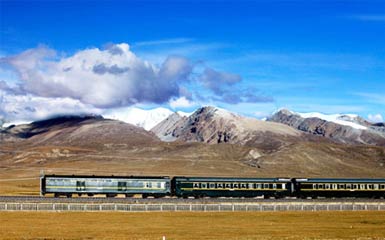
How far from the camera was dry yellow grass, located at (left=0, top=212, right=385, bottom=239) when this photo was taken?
5922cm

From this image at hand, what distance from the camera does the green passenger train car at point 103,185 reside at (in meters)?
107

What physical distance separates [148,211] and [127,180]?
23.6 metres

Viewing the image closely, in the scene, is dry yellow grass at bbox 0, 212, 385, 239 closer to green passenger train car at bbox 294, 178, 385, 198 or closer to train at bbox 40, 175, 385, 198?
green passenger train car at bbox 294, 178, 385, 198

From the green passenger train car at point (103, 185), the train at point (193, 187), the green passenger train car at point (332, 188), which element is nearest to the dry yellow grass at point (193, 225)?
the green passenger train car at point (332, 188)

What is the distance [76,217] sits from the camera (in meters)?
76.3

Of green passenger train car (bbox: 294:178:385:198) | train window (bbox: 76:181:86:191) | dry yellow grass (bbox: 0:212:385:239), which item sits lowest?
dry yellow grass (bbox: 0:212:385:239)

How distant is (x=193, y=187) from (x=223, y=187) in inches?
195

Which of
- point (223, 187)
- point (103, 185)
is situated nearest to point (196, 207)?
Answer: point (223, 187)

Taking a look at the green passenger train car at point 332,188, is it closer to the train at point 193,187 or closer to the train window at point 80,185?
the train at point 193,187

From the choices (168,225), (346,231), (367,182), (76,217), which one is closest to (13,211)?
(76,217)

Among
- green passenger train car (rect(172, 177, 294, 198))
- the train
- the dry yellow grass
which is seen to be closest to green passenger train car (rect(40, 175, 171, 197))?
the train

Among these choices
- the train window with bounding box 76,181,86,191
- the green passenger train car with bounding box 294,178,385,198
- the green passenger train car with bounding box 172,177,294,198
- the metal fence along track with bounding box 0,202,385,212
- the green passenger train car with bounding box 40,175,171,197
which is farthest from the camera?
the green passenger train car with bounding box 294,178,385,198

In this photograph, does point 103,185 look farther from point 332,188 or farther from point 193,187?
point 332,188

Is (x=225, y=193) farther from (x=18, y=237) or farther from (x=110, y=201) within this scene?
(x=18, y=237)
